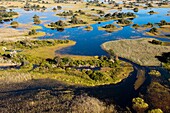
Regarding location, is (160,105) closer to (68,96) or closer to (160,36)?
(68,96)

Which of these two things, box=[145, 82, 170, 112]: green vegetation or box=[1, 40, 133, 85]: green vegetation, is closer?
box=[145, 82, 170, 112]: green vegetation

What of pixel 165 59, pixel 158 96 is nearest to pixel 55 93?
pixel 158 96

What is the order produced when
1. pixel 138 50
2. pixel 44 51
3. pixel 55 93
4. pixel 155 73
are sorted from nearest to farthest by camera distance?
pixel 55 93
pixel 155 73
pixel 44 51
pixel 138 50

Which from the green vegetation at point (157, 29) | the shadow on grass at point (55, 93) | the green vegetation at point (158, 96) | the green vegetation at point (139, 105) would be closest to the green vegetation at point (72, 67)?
the shadow on grass at point (55, 93)

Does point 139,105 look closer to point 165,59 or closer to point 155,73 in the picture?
point 155,73

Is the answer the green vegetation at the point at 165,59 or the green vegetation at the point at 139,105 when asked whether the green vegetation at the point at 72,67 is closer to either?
the green vegetation at the point at 165,59

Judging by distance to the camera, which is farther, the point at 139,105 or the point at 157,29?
the point at 157,29

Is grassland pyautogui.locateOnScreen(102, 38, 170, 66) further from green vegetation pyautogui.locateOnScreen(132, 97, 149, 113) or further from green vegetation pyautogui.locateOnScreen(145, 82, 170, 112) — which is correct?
green vegetation pyautogui.locateOnScreen(132, 97, 149, 113)

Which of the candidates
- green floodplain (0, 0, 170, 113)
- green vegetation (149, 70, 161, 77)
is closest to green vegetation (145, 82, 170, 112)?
green floodplain (0, 0, 170, 113)

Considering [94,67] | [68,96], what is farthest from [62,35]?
[68,96]
